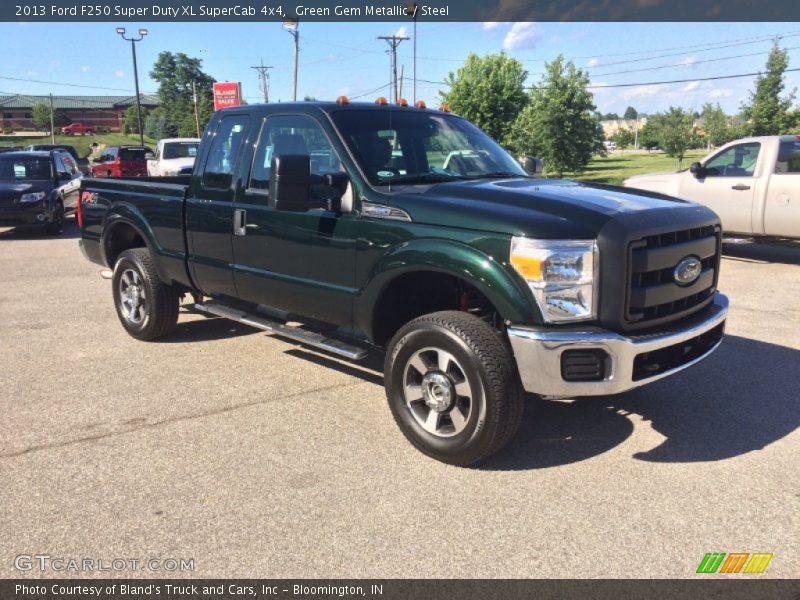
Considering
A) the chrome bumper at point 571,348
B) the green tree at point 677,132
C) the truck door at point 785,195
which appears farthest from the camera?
the green tree at point 677,132

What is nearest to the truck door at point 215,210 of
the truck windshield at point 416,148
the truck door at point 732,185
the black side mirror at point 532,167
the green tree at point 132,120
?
the truck windshield at point 416,148

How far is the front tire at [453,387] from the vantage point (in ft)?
11.4

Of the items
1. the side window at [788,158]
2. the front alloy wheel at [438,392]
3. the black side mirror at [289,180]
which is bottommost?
the front alloy wheel at [438,392]

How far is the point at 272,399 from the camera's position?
15.6 ft

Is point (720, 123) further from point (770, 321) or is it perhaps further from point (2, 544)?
point (2, 544)

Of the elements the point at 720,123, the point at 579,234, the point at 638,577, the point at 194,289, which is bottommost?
the point at 638,577

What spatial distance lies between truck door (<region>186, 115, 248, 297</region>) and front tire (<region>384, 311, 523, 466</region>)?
6.15 ft

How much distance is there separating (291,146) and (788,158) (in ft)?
26.7

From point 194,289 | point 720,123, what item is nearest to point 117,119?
point 720,123

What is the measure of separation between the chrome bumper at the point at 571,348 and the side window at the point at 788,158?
7779mm

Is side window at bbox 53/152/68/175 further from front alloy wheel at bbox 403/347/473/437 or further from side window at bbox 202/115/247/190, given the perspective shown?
front alloy wheel at bbox 403/347/473/437

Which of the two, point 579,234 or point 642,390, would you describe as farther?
point 642,390

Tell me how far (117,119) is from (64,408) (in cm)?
11563

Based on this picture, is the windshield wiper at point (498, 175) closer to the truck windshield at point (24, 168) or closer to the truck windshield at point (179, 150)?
the truck windshield at point (24, 168)
